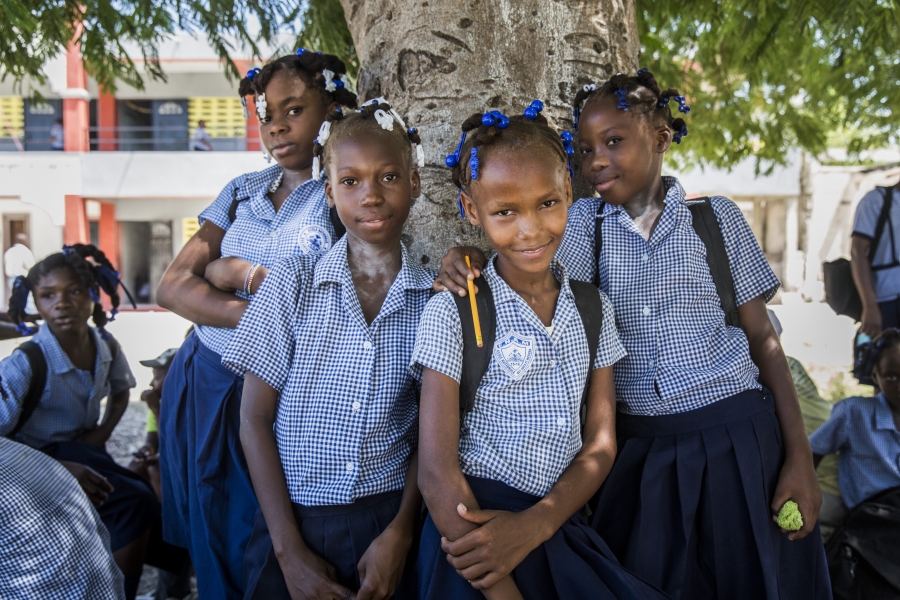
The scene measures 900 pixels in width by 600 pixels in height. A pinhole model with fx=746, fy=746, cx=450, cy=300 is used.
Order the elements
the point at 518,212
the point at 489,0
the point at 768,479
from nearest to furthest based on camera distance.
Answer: the point at 518,212
the point at 768,479
the point at 489,0

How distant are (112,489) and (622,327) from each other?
2258 millimetres

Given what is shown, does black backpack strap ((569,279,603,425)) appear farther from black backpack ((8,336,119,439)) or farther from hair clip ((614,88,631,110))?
black backpack ((8,336,119,439))

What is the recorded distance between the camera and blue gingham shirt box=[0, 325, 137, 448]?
3.22 metres

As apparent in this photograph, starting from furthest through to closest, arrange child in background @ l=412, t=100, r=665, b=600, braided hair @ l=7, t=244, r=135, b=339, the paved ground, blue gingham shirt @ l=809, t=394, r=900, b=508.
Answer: the paved ground → braided hair @ l=7, t=244, r=135, b=339 → blue gingham shirt @ l=809, t=394, r=900, b=508 → child in background @ l=412, t=100, r=665, b=600

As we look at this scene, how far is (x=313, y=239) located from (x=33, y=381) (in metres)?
1.86

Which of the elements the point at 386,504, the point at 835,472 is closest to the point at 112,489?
the point at 386,504

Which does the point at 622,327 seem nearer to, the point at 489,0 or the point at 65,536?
the point at 489,0

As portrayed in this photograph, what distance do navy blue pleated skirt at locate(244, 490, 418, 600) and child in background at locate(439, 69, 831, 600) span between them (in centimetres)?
61

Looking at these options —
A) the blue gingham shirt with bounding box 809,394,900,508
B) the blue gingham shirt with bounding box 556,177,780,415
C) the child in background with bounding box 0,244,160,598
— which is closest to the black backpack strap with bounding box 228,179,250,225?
the blue gingham shirt with bounding box 556,177,780,415

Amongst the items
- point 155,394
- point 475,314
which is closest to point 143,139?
point 155,394

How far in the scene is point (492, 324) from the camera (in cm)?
188

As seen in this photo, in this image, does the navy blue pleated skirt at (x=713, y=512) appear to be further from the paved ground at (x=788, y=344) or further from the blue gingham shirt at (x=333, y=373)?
the paved ground at (x=788, y=344)

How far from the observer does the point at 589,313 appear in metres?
1.99

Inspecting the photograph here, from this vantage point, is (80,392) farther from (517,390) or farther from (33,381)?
(517,390)
